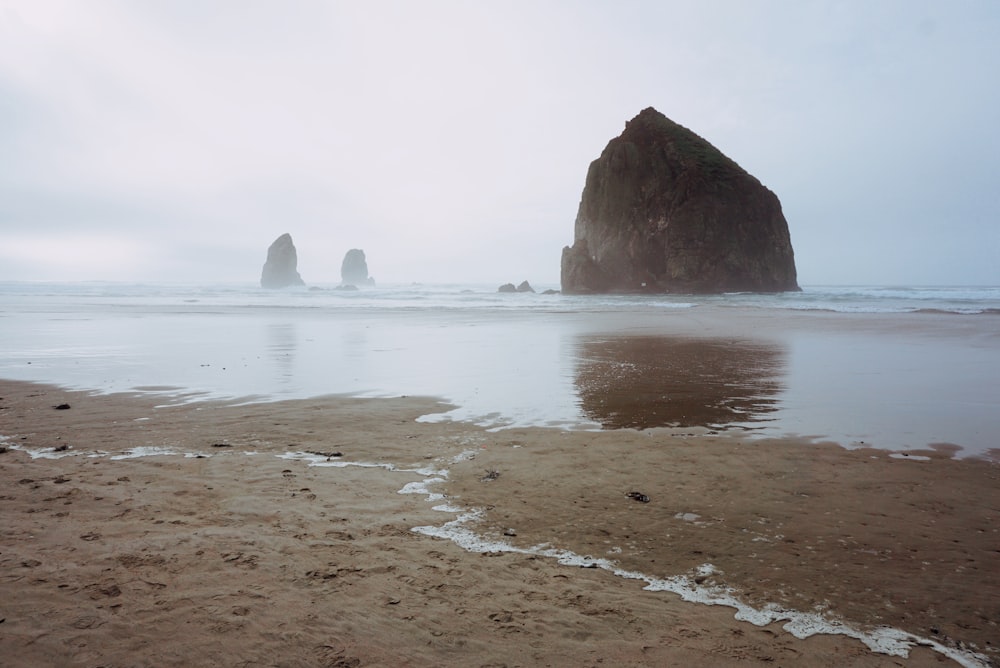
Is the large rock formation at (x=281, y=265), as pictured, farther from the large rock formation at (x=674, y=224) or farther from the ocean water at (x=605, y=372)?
the ocean water at (x=605, y=372)

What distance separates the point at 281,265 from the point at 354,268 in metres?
40.3

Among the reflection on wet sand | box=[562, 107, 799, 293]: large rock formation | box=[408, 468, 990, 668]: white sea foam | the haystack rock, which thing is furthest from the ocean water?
the haystack rock

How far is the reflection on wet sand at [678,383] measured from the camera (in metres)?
7.67

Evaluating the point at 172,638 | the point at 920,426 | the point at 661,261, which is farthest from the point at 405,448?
the point at 661,261

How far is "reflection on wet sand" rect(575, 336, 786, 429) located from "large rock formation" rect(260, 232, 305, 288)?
149m

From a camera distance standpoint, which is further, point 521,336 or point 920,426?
point 521,336

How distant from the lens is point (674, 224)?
73562 millimetres

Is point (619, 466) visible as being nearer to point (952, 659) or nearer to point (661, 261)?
point (952, 659)

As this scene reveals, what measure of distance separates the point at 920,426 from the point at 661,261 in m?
70.1

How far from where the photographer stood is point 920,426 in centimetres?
699

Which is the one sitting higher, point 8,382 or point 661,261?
point 661,261

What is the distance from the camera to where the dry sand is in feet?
8.89

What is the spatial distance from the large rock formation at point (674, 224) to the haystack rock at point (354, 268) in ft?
409

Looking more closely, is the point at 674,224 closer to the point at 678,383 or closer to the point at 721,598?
the point at 678,383
